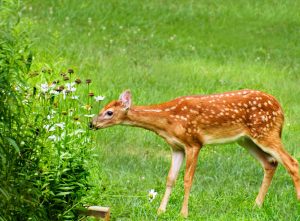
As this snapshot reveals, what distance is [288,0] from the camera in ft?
78.6

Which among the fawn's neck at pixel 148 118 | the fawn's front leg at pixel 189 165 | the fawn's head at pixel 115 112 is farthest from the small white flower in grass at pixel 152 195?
the fawn's head at pixel 115 112

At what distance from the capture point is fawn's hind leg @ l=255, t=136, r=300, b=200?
35.8 ft

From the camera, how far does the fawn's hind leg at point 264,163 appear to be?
10891 mm

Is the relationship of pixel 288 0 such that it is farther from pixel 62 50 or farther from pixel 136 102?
pixel 136 102

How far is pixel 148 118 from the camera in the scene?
10.7 metres

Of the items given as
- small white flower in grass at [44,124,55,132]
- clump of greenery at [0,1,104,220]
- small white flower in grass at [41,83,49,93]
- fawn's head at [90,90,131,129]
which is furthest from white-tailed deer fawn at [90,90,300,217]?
small white flower in grass at [44,124,55,132]

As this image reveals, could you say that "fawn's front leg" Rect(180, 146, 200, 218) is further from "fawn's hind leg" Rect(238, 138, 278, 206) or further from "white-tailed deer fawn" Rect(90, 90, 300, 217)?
"fawn's hind leg" Rect(238, 138, 278, 206)

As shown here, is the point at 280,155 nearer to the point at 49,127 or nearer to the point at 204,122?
the point at 204,122

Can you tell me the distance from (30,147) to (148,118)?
222 cm

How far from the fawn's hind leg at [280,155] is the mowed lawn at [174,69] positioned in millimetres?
244

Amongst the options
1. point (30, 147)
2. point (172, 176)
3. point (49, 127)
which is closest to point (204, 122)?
point (172, 176)

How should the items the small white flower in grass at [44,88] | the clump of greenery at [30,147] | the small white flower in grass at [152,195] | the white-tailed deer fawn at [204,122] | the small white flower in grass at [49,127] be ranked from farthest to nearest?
the white-tailed deer fawn at [204,122] < the small white flower in grass at [152,195] < the small white flower in grass at [44,88] < the small white flower in grass at [49,127] < the clump of greenery at [30,147]

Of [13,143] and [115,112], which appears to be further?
[115,112]

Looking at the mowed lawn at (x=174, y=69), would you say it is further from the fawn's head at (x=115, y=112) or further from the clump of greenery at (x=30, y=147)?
the fawn's head at (x=115, y=112)
